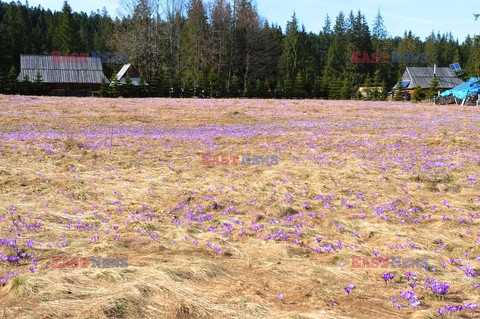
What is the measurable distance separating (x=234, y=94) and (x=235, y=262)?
144ft

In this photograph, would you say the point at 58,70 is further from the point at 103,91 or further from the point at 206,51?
the point at 206,51

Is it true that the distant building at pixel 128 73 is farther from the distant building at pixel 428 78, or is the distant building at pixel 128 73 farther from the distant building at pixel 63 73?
the distant building at pixel 428 78

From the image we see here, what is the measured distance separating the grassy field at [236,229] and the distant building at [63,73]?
1548 inches

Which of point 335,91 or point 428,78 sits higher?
point 428,78

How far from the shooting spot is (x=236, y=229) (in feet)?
19.3

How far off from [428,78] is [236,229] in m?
75.0

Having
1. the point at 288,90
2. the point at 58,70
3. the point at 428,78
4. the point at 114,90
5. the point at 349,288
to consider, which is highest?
the point at 428,78

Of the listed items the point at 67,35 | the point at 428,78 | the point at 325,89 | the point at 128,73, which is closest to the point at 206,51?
the point at 128,73

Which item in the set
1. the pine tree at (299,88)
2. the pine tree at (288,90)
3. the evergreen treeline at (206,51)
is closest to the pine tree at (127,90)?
the evergreen treeline at (206,51)

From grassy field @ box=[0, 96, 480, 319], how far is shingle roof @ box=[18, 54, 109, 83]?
3946 cm

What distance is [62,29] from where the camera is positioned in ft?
215

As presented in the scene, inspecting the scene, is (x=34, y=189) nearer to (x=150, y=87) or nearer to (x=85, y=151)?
(x=85, y=151)

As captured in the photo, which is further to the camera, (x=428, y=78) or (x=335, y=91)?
(x=428, y=78)

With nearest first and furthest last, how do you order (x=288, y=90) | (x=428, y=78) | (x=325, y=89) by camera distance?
1. (x=288, y=90)
2. (x=325, y=89)
3. (x=428, y=78)
